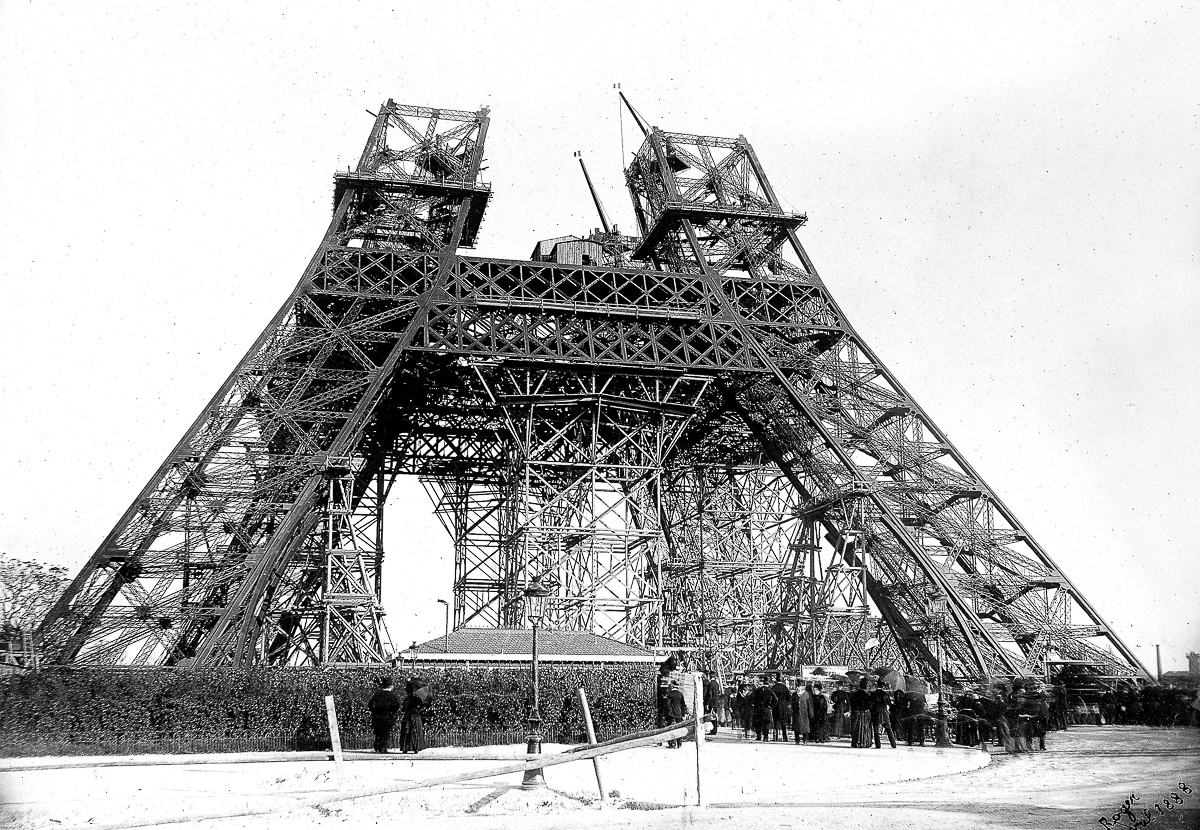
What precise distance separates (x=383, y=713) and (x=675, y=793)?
7.12 meters

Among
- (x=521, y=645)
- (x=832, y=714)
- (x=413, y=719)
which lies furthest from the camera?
(x=521, y=645)

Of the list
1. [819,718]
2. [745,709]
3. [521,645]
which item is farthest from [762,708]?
[521,645]

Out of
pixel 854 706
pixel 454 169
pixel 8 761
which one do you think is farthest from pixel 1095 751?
pixel 454 169

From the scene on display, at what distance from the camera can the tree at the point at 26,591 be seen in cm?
3494

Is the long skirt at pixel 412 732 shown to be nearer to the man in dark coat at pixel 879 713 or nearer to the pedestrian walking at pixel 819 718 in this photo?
the man in dark coat at pixel 879 713

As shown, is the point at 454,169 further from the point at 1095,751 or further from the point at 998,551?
the point at 1095,751

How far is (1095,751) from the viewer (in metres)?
22.6

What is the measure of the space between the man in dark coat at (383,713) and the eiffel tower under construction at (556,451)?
10973 millimetres

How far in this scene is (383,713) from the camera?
70.0 ft

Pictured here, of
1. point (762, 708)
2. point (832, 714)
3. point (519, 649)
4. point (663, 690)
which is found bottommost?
point (832, 714)

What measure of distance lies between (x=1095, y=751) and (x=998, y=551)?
16.5m
